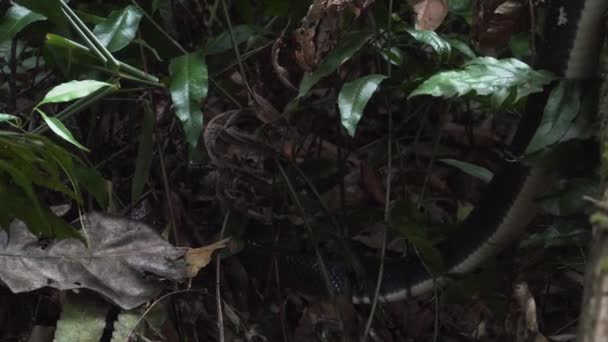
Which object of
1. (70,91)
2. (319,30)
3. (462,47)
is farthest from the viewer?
(462,47)

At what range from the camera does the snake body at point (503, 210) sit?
4.80 ft

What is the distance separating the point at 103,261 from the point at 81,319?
5.3 inches

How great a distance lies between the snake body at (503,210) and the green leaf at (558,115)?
0.05 m

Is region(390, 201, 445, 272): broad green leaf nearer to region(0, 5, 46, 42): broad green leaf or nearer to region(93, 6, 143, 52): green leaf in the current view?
region(93, 6, 143, 52): green leaf

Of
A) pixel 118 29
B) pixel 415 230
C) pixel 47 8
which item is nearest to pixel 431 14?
pixel 415 230

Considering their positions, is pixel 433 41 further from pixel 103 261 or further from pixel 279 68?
pixel 103 261

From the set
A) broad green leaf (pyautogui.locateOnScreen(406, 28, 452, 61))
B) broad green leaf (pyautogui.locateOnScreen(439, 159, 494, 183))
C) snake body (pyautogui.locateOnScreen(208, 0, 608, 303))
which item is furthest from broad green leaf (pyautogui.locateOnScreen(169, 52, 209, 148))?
broad green leaf (pyautogui.locateOnScreen(439, 159, 494, 183))

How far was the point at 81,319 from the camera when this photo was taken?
165cm

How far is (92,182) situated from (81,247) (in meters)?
0.16

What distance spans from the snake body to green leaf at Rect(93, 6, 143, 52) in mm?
727

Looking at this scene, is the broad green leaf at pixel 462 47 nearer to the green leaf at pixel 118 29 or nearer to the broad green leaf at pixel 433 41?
the broad green leaf at pixel 433 41

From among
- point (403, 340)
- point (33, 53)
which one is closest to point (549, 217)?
point (403, 340)

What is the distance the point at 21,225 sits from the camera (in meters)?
1.77

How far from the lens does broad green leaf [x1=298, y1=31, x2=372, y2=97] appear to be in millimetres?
1481
